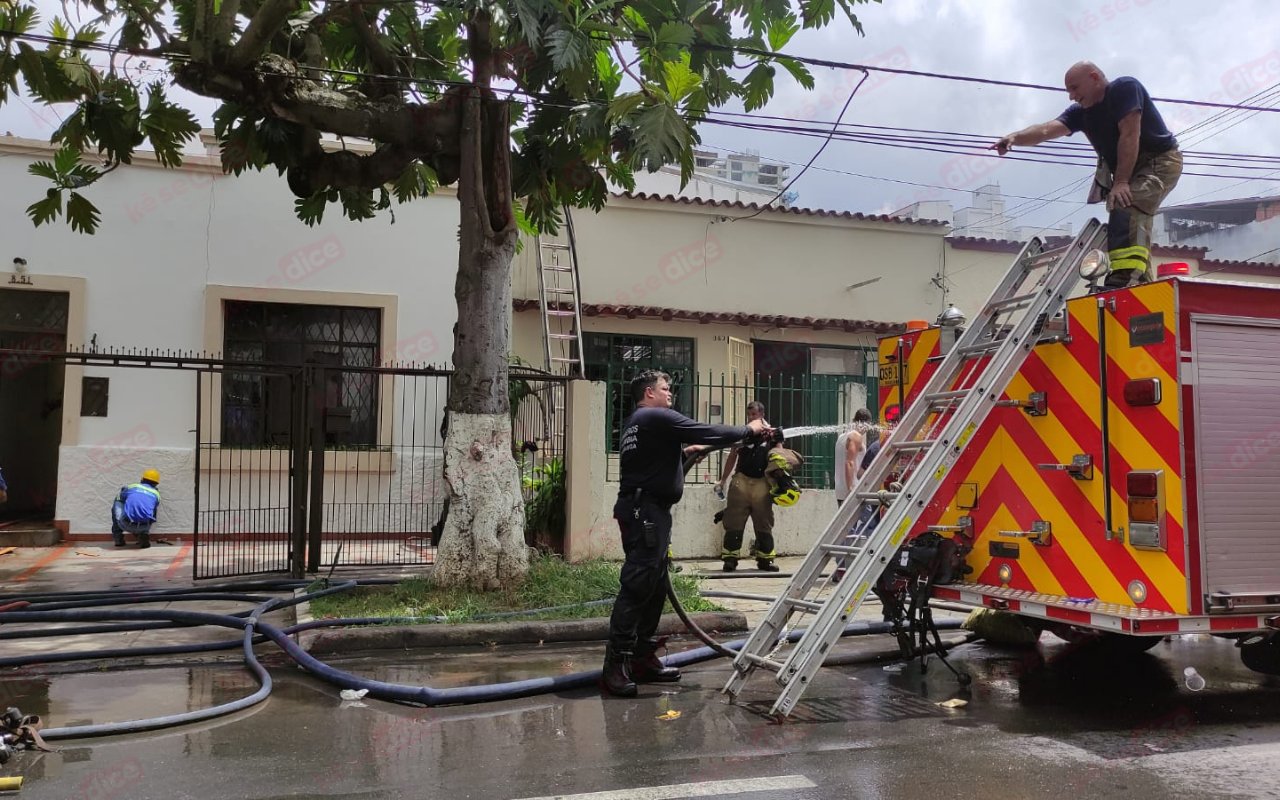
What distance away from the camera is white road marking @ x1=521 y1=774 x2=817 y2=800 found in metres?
3.95

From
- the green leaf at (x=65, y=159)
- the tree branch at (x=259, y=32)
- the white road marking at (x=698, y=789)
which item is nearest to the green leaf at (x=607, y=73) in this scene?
the tree branch at (x=259, y=32)

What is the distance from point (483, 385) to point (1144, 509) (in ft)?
16.1

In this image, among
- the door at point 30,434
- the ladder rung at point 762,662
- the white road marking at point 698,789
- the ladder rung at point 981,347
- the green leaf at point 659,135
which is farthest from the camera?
the door at point 30,434

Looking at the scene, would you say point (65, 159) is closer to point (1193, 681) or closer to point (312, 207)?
point (312, 207)

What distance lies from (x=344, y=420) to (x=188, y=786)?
955 cm

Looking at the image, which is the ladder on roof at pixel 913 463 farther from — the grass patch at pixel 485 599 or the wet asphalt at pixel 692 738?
the grass patch at pixel 485 599

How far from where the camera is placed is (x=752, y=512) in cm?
1102

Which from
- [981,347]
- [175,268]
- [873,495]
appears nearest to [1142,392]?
[981,347]

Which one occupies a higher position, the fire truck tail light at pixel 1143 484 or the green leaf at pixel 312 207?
the green leaf at pixel 312 207

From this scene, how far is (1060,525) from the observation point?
5434 millimetres

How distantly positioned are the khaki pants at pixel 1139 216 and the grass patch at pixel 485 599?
3.84 meters

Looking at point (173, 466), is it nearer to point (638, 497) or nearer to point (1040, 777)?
point (638, 497)

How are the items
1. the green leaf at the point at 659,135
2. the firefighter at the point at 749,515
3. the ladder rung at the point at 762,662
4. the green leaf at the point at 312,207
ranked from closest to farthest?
the ladder rung at the point at 762,662, the green leaf at the point at 659,135, the green leaf at the point at 312,207, the firefighter at the point at 749,515

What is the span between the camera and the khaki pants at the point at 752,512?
1095 centimetres
